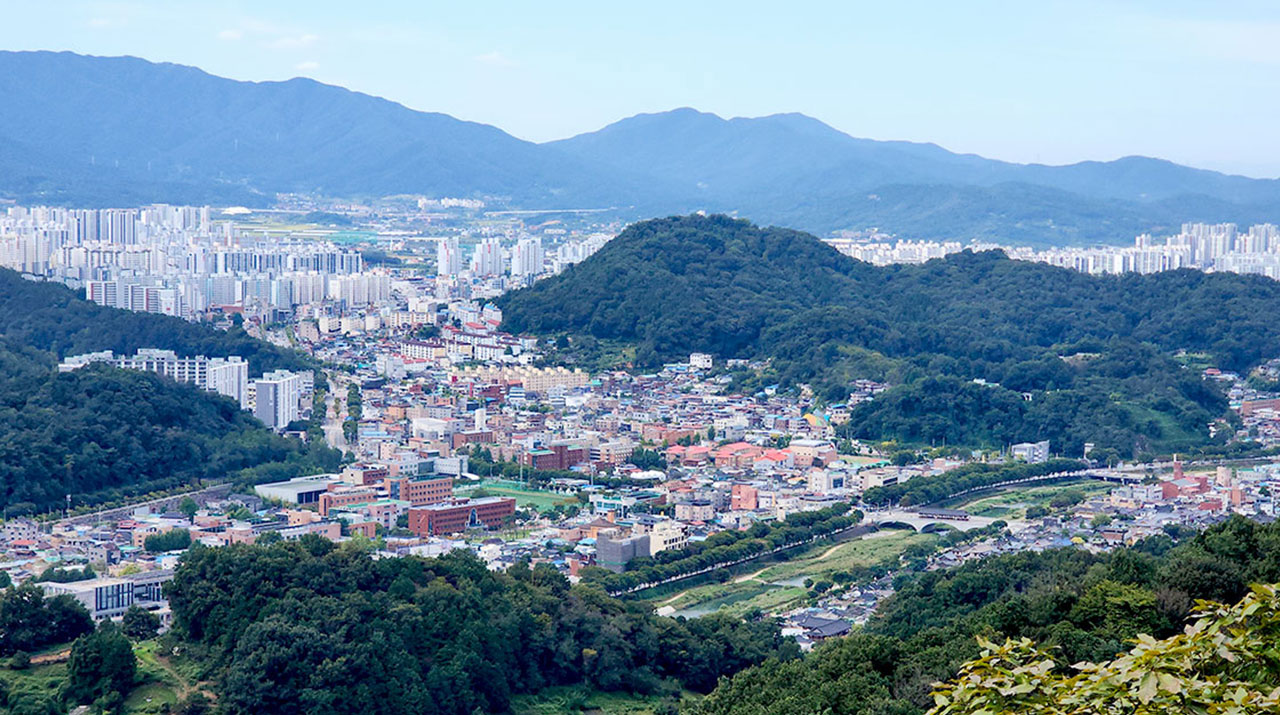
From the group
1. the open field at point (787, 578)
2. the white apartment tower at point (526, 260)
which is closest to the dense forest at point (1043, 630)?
the open field at point (787, 578)

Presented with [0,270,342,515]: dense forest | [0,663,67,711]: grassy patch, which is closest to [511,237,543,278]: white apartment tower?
[0,270,342,515]: dense forest

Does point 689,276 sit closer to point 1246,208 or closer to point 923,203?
point 923,203

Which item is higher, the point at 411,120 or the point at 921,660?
the point at 411,120

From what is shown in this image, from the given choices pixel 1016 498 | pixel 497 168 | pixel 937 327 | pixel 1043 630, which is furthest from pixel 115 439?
pixel 497 168

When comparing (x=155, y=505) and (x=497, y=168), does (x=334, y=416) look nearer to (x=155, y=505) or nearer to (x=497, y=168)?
(x=155, y=505)

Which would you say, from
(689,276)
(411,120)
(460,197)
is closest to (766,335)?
(689,276)

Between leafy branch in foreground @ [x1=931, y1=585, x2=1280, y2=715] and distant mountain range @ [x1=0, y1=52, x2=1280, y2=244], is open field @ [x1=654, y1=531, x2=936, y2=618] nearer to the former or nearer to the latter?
leafy branch in foreground @ [x1=931, y1=585, x2=1280, y2=715]
